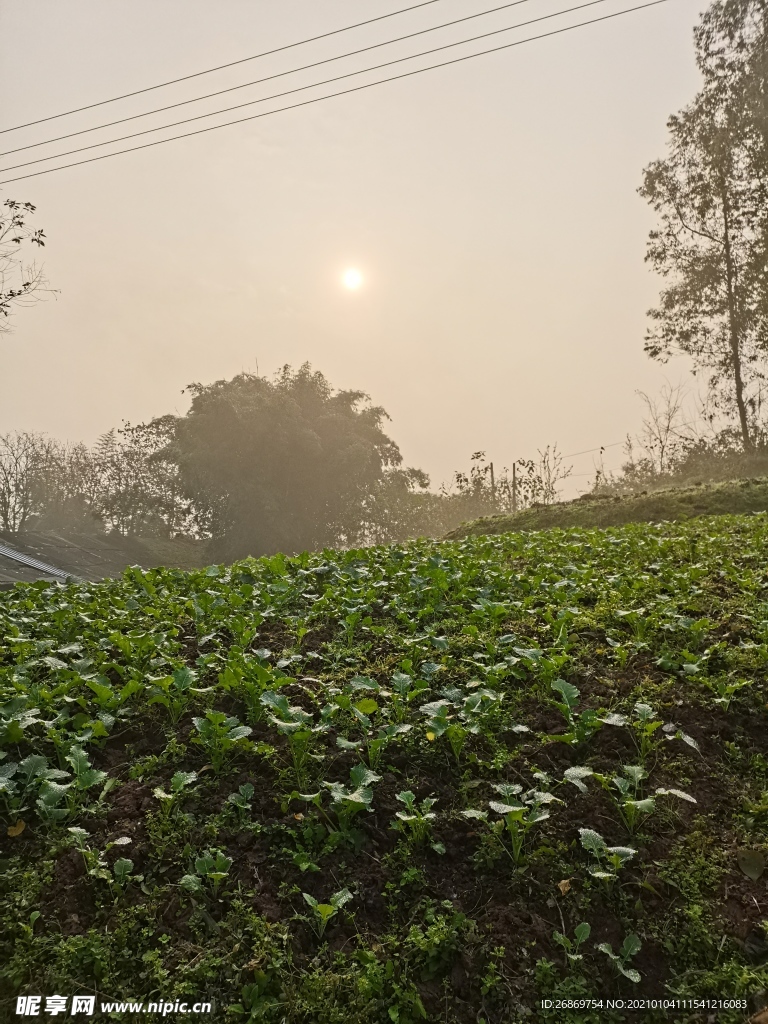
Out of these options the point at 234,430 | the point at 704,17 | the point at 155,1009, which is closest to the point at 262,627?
the point at 155,1009

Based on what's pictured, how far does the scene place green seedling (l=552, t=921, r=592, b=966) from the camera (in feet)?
7.47

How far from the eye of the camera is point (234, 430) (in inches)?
811

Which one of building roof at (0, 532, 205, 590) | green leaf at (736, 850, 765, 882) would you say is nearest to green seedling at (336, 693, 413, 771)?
green leaf at (736, 850, 765, 882)

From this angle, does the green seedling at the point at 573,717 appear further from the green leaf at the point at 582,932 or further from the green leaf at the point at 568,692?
the green leaf at the point at 582,932

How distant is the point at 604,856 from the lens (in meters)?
2.59

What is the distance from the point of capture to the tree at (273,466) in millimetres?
20531

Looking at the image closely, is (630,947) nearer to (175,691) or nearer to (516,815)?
(516,815)

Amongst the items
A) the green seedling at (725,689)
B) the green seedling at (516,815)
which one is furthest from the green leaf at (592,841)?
the green seedling at (725,689)

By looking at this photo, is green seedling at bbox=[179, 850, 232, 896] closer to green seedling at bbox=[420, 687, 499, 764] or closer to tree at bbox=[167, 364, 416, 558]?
green seedling at bbox=[420, 687, 499, 764]

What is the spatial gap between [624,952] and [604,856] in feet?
1.13

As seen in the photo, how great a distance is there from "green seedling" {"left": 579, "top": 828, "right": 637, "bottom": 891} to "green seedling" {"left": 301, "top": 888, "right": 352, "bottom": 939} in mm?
867

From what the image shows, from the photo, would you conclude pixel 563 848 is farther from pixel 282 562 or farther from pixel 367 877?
pixel 282 562

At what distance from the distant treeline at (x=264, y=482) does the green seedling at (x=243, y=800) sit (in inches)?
668

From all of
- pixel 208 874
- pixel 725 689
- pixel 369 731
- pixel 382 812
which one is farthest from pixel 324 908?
pixel 725 689
